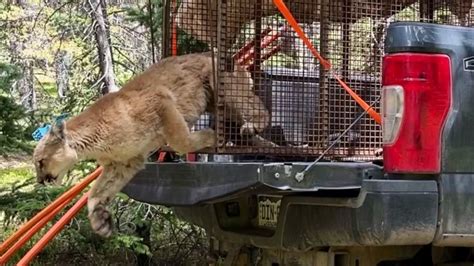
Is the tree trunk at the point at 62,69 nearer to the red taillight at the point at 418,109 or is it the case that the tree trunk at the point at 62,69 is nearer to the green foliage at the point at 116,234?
the green foliage at the point at 116,234

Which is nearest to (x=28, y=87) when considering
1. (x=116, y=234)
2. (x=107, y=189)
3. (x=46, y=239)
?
(x=116, y=234)

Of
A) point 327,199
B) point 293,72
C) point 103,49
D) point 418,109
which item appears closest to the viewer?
point 418,109

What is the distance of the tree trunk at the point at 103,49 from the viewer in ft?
31.2

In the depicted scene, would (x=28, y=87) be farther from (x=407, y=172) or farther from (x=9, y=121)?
(x=407, y=172)

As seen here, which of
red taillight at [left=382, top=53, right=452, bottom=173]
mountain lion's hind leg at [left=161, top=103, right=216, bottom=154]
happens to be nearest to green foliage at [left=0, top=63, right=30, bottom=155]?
mountain lion's hind leg at [left=161, top=103, right=216, bottom=154]

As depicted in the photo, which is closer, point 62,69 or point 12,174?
point 12,174

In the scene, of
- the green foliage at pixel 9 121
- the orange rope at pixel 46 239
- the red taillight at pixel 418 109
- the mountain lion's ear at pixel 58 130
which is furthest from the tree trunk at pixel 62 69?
the red taillight at pixel 418 109

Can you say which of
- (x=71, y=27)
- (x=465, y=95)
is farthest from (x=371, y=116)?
(x=71, y=27)

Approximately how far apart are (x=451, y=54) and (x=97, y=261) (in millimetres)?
6141

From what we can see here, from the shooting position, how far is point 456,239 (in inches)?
164

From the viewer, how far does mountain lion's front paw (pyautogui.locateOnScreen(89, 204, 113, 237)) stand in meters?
5.42

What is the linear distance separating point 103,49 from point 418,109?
20.5ft

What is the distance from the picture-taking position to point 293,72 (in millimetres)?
5684

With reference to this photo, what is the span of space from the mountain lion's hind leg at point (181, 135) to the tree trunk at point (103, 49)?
4305 millimetres
